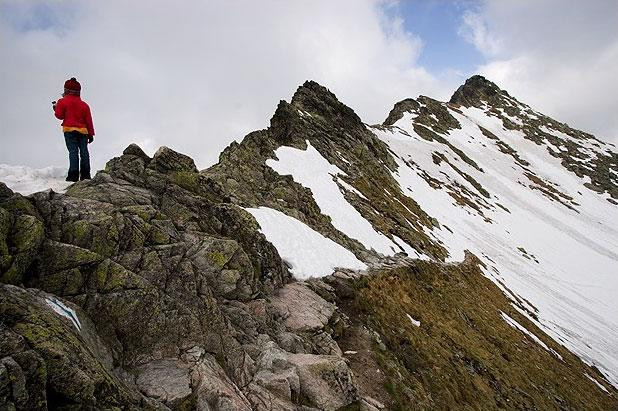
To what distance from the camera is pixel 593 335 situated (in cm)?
3519

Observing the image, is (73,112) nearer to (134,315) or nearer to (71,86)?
(71,86)

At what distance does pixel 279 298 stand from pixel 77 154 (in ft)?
29.9

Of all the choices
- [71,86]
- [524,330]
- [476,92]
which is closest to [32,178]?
[71,86]

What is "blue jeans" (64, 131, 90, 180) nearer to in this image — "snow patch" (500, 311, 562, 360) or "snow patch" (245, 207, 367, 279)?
"snow patch" (245, 207, 367, 279)

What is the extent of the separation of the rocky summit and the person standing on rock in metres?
1.05

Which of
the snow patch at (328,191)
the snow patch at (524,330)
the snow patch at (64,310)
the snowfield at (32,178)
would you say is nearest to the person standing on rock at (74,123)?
the snowfield at (32,178)

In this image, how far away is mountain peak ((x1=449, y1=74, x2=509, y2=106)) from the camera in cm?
13875

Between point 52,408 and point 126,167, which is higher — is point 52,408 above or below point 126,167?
below

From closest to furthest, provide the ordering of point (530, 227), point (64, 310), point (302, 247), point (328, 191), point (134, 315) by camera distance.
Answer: point (64, 310)
point (134, 315)
point (302, 247)
point (328, 191)
point (530, 227)

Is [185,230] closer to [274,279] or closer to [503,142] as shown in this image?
[274,279]

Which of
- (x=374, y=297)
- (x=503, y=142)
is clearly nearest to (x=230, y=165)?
(x=374, y=297)

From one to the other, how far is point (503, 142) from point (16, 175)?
116 meters

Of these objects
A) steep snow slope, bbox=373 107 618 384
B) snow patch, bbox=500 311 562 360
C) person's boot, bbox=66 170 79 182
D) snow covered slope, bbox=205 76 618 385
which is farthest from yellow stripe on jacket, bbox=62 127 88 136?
steep snow slope, bbox=373 107 618 384

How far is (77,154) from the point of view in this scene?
12.9 meters
